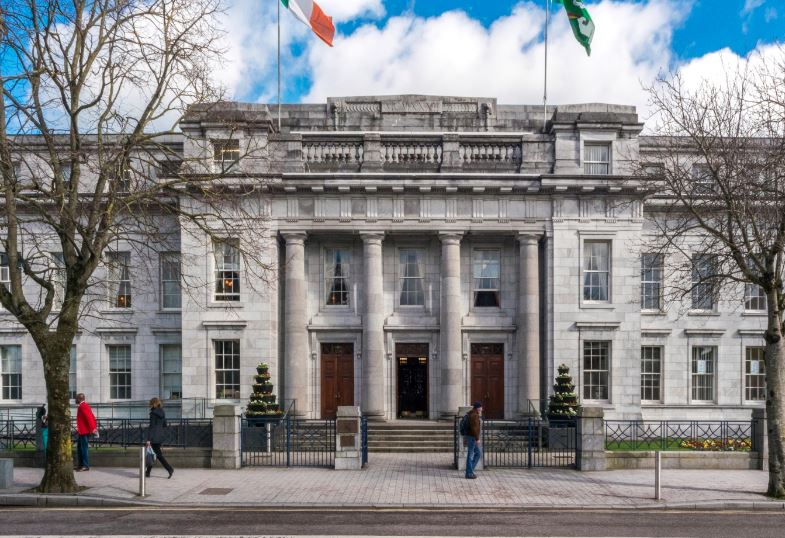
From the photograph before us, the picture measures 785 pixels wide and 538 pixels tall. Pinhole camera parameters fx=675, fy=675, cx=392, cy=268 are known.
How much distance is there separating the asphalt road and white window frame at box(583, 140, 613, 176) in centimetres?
1478

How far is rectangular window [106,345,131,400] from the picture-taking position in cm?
2828

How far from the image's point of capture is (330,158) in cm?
2620

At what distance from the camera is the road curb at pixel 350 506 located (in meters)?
14.4

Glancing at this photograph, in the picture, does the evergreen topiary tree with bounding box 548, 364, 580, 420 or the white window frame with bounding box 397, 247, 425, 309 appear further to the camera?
the white window frame with bounding box 397, 247, 425, 309

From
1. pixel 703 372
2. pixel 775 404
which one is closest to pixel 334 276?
pixel 703 372

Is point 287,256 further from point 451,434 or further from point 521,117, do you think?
point 521,117

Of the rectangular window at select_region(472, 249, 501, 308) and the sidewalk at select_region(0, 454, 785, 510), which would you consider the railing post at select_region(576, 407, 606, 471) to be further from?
the rectangular window at select_region(472, 249, 501, 308)

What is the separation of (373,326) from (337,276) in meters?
2.78

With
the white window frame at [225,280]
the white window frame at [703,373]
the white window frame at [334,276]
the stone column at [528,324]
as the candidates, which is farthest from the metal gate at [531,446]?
the white window frame at [225,280]

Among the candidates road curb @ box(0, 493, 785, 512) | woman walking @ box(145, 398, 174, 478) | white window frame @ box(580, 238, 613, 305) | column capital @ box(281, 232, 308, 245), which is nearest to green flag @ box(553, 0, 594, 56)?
white window frame @ box(580, 238, 613, 305)

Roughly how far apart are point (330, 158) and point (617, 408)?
47.9ft

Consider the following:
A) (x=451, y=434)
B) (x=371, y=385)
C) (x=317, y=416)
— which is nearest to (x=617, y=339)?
(x=451, y=434)

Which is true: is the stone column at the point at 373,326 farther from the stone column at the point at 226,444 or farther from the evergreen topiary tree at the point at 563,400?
the stone column at the point at 226,444

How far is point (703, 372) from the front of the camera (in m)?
28.7
